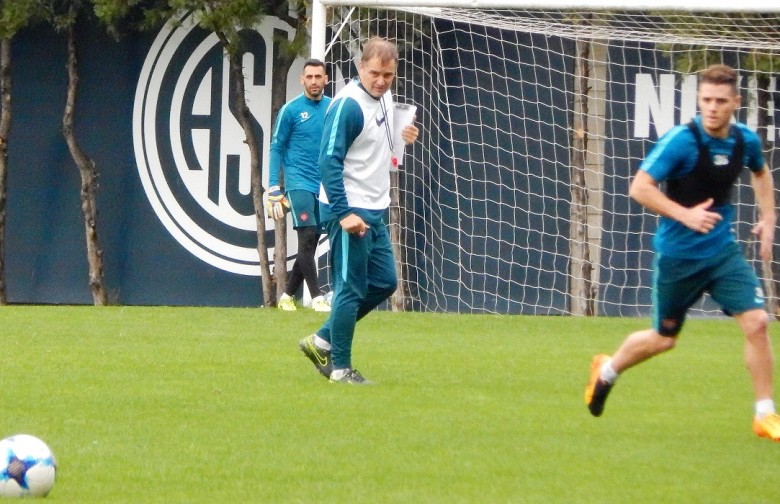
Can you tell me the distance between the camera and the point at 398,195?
14.8 meters

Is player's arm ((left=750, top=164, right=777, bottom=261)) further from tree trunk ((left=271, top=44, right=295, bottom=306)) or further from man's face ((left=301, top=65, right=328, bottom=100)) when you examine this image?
tree trunk ((left=271, top=44, right=295, bottom=306))

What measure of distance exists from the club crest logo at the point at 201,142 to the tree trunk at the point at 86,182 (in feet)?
1.94

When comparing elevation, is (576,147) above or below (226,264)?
above

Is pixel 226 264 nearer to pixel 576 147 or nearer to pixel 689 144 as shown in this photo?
pixel 576 147

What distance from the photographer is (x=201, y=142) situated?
1568cm

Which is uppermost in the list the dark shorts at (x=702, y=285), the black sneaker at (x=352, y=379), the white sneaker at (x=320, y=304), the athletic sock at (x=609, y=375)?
the dark shorts at (x=702, y=285)

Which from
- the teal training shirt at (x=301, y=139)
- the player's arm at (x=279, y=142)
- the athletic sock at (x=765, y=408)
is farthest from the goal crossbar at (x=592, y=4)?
the athletic sock at (x=765, y=408)

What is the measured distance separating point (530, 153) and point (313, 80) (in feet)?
13.5

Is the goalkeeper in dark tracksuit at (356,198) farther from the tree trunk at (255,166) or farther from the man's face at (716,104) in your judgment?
the tree trunk at (255,166)

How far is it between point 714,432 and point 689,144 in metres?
1.39

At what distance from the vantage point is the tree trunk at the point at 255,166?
49.8 ft

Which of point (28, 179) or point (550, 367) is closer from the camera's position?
point (550, 367)

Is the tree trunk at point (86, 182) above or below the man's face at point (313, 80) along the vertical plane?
below

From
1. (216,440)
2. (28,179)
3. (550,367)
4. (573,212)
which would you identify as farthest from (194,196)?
(216,440)
